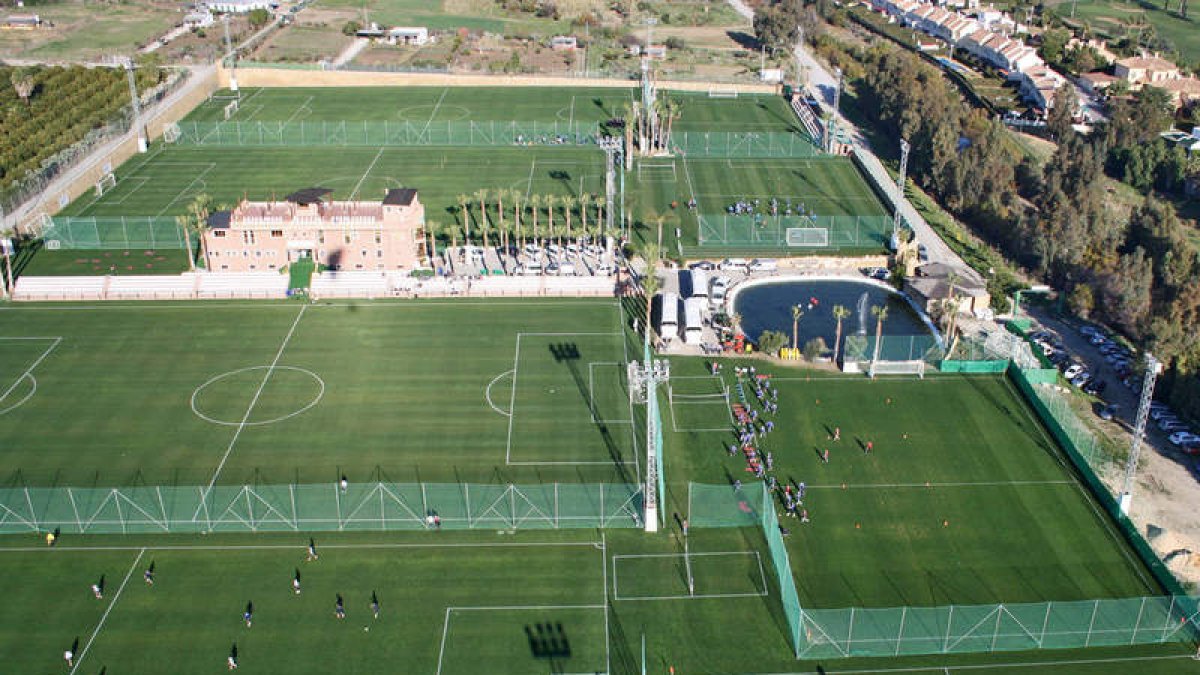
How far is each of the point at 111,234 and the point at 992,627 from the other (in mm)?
94331

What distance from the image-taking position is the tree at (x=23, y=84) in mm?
154750

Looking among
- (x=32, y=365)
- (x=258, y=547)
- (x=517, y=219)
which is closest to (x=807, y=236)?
(x=517, y=219)

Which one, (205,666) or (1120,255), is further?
(1120,255)

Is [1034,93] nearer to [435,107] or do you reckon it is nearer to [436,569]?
[435,107]

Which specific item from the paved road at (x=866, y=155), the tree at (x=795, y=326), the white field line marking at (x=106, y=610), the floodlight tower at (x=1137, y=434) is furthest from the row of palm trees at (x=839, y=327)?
the white field line marking at (x=106, y=610)

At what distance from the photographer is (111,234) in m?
114

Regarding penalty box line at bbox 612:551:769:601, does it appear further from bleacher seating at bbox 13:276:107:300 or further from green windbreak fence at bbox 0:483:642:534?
bleacher seating at bbox 13:276:107:300

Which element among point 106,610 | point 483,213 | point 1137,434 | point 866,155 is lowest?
point 106,610

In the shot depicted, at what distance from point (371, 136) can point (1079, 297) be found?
8994 centimetres

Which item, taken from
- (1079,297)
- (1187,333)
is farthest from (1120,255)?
(1187,333)

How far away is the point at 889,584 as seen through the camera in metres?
65.0

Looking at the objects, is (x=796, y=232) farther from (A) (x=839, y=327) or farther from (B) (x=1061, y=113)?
(B) (x=1061, y=113)

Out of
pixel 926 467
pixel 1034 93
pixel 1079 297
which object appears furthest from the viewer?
pixel 1034 93

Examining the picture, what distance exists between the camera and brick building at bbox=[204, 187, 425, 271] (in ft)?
343
